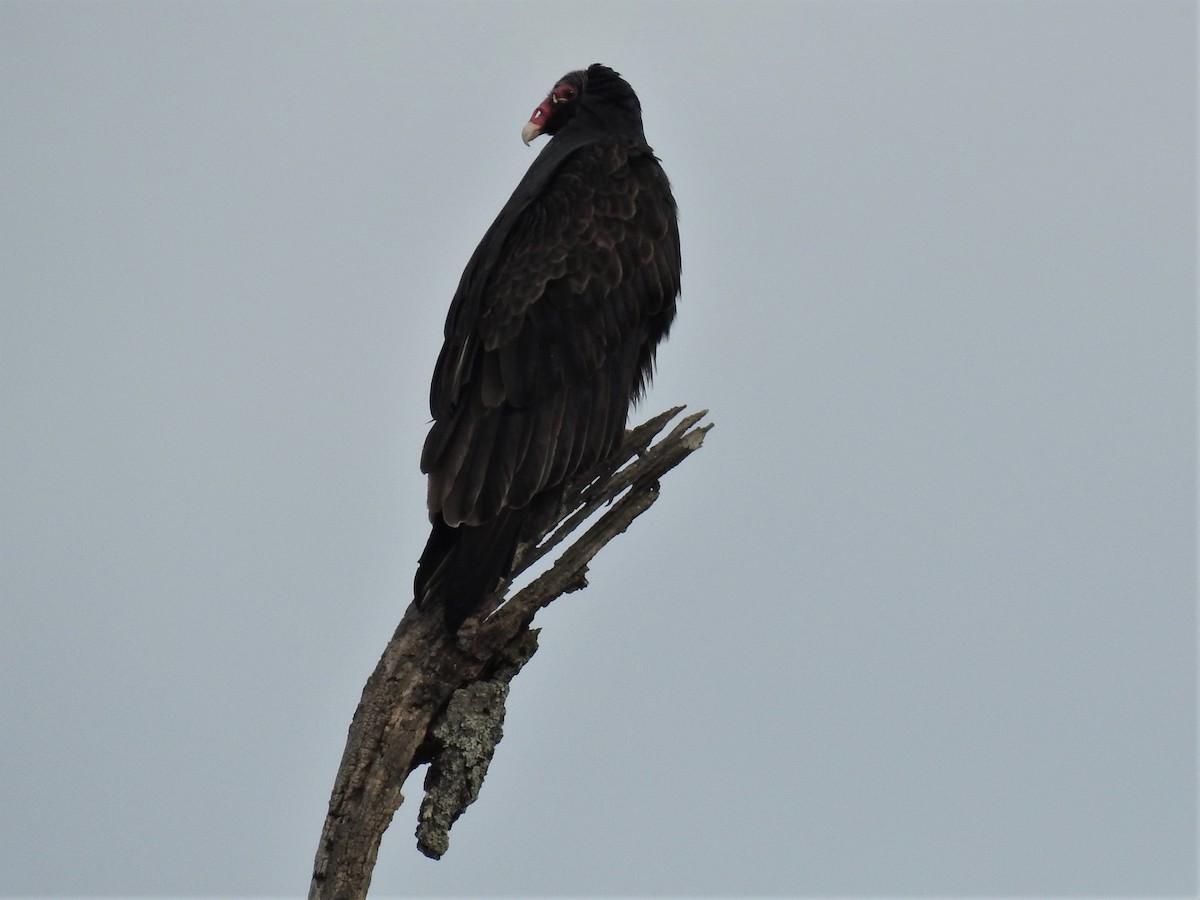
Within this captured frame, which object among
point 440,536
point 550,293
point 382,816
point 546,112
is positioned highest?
point 546,112

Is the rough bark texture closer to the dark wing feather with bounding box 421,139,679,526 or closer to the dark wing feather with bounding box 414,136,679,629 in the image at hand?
the dark wing feather with bounding box 414,136,679,629

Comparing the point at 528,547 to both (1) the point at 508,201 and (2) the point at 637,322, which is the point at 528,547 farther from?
(1) the point at 508,201

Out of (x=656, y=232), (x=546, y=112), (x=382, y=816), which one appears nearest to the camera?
(x=382, y=816)

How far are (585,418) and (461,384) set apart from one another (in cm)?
50

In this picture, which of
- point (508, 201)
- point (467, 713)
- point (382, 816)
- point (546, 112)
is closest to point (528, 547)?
point (467, 713)

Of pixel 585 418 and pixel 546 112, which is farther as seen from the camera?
pixel 546 112

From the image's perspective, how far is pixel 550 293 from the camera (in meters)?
5.89

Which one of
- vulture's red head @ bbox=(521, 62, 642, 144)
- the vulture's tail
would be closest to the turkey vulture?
the vulture's tail

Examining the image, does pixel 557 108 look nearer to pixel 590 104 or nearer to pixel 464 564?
pixel 590 104

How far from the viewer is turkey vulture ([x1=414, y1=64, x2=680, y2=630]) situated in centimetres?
535

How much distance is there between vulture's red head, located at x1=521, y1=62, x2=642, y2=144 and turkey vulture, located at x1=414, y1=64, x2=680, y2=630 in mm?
303

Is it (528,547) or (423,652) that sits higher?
(528,547)

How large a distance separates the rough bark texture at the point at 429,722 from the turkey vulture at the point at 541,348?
4.8 inches

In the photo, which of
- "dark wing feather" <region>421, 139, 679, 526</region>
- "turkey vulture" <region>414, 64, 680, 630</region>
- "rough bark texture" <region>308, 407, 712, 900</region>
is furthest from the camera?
"dark wing feather" <region>421, 139, 679, 526</region>
